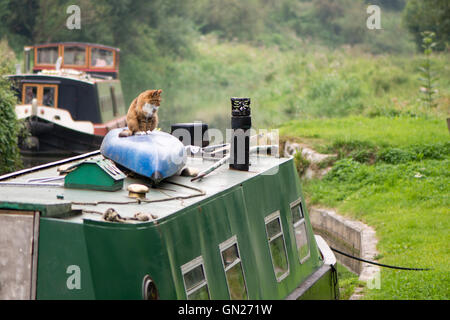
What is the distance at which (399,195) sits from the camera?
10.7 m

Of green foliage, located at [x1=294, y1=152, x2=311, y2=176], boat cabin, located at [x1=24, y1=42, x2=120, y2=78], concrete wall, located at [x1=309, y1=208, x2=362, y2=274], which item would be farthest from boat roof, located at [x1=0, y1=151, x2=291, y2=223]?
boat cabin, located at [x1=24, y1=42, x2=120, y2=78]

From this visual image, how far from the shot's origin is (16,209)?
3938mm

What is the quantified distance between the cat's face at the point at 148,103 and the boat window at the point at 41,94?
485 inches

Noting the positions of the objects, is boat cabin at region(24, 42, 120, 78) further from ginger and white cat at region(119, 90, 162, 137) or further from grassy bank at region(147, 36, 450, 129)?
ginger and white cat at region(119, 90, 162, 137)

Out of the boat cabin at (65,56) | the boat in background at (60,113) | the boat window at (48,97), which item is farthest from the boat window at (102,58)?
the boat window at (48,97)

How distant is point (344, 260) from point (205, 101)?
72.5 feet

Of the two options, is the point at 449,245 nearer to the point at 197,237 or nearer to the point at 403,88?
the point at 197,237

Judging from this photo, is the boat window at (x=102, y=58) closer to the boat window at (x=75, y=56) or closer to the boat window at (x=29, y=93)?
the boat window at (x=75, y=56)

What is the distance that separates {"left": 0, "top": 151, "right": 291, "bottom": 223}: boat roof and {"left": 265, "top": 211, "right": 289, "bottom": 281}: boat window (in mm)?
432

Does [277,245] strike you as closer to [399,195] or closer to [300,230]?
[300,230]

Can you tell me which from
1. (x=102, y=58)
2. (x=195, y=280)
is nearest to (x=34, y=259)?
(x=195, y=280)

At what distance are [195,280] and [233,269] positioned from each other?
0.61m

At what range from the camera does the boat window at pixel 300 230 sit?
20.9ft
